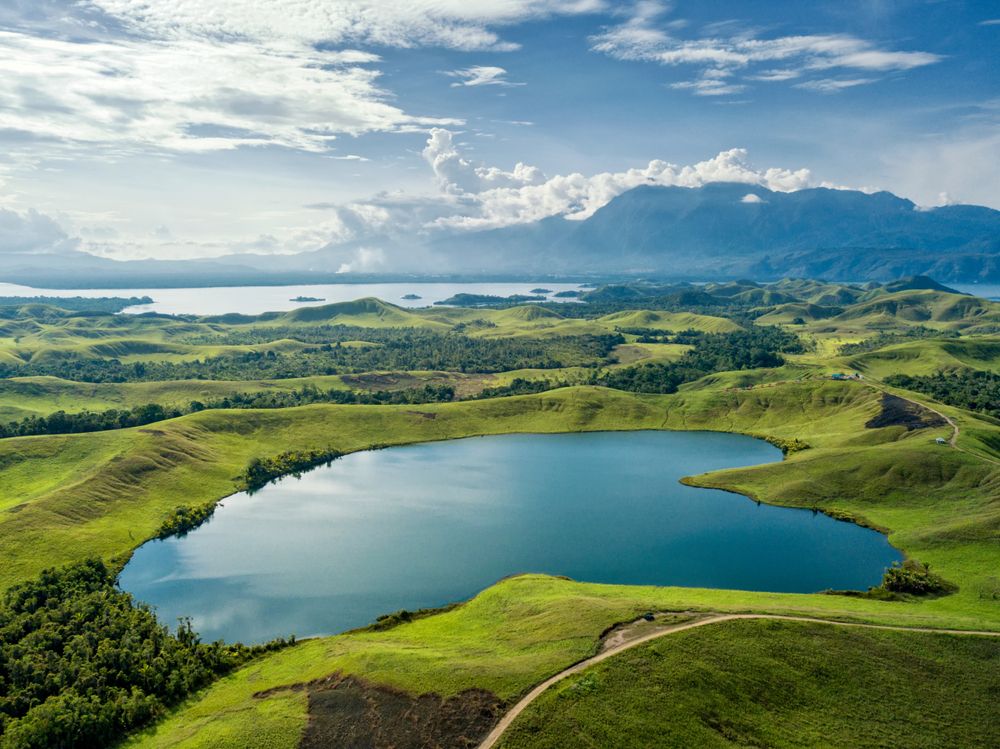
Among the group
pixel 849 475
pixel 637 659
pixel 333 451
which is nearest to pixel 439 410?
pixel 333 451

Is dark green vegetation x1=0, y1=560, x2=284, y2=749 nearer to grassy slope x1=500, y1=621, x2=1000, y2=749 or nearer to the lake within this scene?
the lake

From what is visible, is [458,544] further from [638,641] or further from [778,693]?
[778,693]

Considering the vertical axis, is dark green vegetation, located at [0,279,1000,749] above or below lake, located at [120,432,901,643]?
above

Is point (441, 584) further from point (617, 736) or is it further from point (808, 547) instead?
point (808, 547)

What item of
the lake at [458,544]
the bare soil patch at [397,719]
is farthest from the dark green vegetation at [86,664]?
the bare soil patch at [397,719]

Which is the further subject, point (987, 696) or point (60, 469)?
point (60, 469)

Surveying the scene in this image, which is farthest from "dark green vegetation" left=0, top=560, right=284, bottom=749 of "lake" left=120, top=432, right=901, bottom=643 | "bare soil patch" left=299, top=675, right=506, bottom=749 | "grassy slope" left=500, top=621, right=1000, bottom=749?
"grassy slope" left=500, top=621, right=1000, bottom=749
